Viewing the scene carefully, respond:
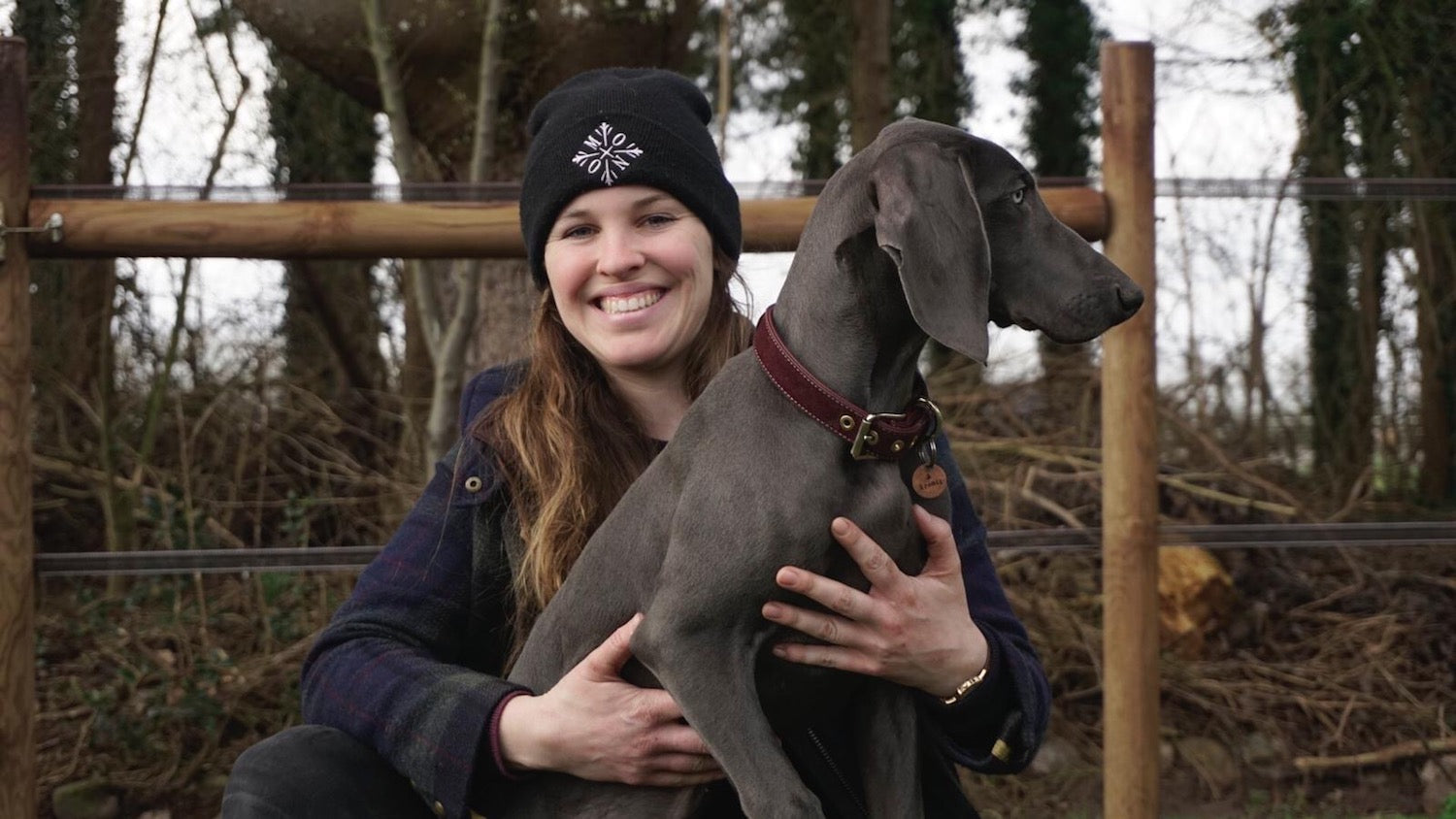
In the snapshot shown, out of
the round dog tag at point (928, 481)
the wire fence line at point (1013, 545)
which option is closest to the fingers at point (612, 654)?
the round dog tag at point (928, 481)

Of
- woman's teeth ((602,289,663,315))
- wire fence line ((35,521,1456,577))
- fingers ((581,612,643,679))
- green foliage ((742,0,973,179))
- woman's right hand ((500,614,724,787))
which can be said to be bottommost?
woman's right hand ((500,614,724,787))

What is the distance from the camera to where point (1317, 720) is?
4.79 meters

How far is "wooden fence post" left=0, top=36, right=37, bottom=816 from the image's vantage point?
2.99m

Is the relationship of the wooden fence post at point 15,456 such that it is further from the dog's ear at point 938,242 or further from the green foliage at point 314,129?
the green foliage at point 314,129

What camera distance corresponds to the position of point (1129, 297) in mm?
A: 1948

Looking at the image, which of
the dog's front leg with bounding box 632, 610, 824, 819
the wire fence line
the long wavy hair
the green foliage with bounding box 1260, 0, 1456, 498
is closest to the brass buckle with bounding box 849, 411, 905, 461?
the dog's front leg with bounding box 632, 610, 824, 819

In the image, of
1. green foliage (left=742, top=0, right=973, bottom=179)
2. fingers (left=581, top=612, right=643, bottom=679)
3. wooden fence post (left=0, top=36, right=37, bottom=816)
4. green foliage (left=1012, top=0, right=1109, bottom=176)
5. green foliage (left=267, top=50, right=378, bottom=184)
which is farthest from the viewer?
green foliage (left=1012, top=0, right=1109, bottom=176)

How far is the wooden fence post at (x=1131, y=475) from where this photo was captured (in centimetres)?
325

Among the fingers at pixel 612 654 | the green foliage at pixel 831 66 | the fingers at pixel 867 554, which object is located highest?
the green foliage at pixel 831 66

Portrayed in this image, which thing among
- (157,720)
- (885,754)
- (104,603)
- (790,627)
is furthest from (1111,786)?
(104,603)

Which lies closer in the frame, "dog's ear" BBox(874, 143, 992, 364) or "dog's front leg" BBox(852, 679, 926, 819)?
"dog's ear" BBox(874, 143, 992, 364)

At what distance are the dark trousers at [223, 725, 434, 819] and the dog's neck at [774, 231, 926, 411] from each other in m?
1.00

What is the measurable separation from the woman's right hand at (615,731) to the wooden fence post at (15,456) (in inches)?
57.8

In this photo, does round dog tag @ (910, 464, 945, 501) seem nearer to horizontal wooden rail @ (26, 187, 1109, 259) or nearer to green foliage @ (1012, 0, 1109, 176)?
horizontal wooden rail @ (26, 187, 1109, 259)
